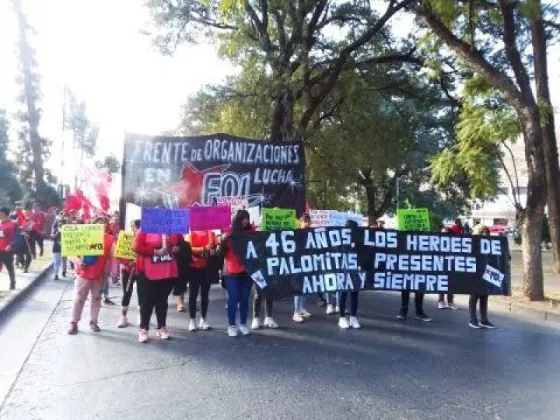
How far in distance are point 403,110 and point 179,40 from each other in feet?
26.7

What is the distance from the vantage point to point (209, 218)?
8633mm

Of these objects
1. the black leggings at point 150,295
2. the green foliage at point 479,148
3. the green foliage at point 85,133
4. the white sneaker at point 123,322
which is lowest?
the white sneaker at point 123,322

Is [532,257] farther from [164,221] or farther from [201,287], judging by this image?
[164,221]

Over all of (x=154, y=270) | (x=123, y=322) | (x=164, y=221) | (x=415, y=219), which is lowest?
(x=123, y=322)

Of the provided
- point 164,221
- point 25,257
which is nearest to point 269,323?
point 164,221

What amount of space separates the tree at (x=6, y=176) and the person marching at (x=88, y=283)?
4620cm

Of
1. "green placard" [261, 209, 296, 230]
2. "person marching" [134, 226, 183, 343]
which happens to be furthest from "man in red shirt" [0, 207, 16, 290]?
"green placard" [261, 209, 296, 230]

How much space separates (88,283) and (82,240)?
62cm

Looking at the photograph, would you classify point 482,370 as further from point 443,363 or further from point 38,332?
point 38,332

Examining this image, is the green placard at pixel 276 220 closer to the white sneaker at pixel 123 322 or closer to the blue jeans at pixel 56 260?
the white sneaker at pixel 123 322

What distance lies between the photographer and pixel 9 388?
5.90 metres

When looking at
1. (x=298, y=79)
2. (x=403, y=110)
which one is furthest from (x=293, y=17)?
(x=403, y=110)

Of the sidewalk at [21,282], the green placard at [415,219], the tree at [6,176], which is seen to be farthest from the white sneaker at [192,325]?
the tree at [6,176]

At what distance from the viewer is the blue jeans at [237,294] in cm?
817
